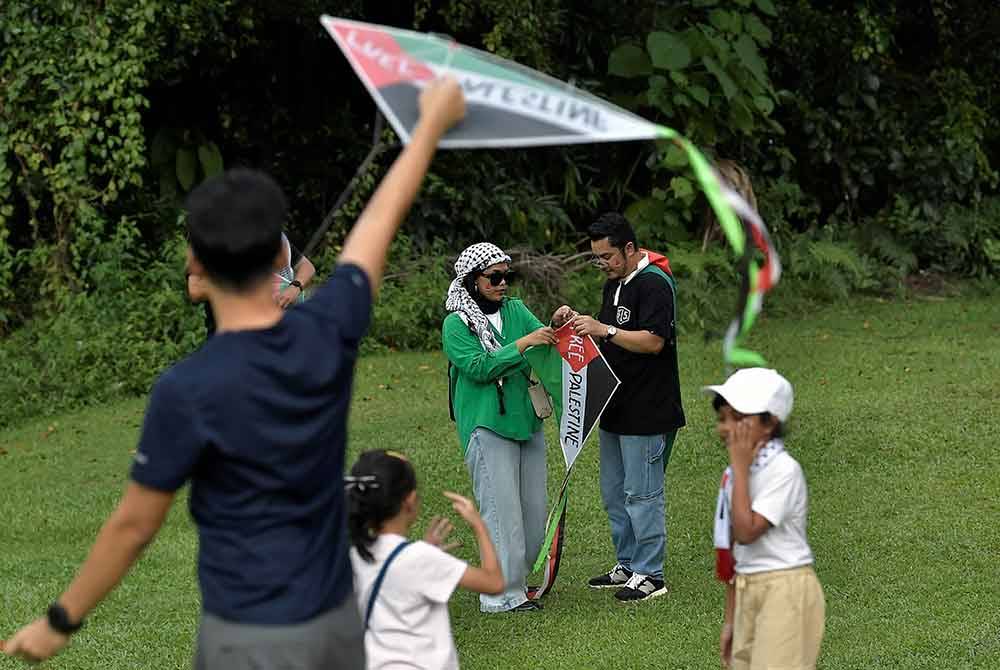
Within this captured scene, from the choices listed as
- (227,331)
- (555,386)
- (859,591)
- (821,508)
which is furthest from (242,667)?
(821,508)

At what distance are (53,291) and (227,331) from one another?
12.1m

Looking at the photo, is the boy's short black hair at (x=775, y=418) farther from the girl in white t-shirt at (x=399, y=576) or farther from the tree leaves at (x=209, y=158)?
the tree leaves at (x=209, y=158)

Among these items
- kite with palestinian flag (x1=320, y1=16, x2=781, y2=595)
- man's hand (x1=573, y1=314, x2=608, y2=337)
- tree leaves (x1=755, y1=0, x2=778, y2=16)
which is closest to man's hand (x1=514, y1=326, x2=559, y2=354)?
man's hand (x1=573, y1=314, x2=608, y2=337)

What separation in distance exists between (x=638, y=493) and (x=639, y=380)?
0.56 metres

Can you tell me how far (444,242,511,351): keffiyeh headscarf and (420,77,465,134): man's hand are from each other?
13.5 ft

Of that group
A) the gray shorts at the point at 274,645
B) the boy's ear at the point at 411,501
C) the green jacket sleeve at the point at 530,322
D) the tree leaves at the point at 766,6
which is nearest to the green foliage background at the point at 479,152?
the tree leaves at the point at 766,6

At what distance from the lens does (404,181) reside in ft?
10.6

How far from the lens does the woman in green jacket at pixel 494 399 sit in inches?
291

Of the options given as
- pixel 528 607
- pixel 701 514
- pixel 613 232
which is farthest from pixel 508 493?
pixel 701 514

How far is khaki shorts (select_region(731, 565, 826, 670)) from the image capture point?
457 cm

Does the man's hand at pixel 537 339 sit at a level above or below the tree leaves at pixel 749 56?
above

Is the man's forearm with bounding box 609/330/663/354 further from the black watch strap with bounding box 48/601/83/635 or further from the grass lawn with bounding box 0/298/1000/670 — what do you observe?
the black watch strap with bounding box 48/601/83/635

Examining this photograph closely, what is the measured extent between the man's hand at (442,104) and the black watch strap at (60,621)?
1234mm

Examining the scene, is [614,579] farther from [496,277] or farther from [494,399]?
[496,277]
